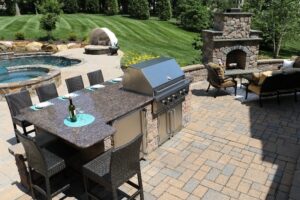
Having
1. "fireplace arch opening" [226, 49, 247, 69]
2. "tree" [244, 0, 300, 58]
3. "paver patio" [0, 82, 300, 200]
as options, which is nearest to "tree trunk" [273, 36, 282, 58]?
"tree" [244, 0, 300, 58]

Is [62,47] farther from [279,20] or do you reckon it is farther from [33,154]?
[33,154]

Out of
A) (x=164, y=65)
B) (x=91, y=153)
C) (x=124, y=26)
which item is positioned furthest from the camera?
(x=124, y=26)

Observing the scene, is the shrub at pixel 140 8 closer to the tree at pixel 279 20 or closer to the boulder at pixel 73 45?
the tree at pixel 279 20

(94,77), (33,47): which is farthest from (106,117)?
(33,47)

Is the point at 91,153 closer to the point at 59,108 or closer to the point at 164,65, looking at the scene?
the point at 59,108

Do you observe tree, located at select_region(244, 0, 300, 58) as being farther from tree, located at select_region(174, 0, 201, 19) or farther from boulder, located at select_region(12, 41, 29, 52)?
boulder, located at select_region(12, 41, 29, 52)

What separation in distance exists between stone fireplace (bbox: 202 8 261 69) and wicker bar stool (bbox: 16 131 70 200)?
877cm

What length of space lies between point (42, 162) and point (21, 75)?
38.6 feet

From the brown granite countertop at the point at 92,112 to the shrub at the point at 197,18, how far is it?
104ft

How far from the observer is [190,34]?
35344 millimetres

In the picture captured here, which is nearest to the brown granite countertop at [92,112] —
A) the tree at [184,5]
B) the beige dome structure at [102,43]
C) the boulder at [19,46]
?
the beige dome structure at [102,43]

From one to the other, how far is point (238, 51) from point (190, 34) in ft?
75.7

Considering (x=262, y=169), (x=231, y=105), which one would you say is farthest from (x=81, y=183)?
(x=231, y=105)

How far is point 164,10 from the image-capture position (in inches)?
1644
